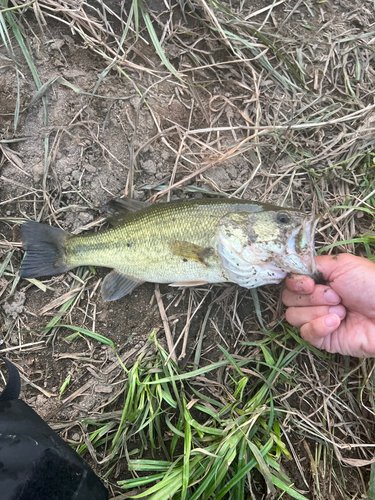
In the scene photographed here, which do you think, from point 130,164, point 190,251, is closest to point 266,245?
point 190,251

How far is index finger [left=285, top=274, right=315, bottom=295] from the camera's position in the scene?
2.58 meters

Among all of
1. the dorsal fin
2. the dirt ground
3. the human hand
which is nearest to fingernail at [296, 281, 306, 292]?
the human hand

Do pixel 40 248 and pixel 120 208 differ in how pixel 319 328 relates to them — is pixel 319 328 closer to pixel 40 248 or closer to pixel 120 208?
pixel 120 208

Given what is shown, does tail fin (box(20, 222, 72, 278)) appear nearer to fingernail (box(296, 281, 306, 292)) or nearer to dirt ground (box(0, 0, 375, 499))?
dirt ground (box(0, 0, 375, 499))

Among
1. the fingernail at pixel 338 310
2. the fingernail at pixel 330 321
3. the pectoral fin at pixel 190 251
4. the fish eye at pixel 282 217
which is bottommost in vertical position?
the fingernail at pixel 338 310

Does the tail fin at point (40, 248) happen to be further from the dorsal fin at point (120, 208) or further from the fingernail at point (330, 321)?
the fingernail at point (330, 321)

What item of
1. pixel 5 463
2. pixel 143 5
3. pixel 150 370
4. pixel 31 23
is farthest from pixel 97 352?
pixel 143 5

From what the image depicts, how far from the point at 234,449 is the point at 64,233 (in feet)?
8.15

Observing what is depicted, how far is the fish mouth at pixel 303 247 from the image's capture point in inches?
94.6

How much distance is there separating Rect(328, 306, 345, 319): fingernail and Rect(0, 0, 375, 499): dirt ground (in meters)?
0.54

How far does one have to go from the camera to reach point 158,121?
3137 mm

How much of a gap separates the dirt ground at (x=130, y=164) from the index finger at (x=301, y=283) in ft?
1.46

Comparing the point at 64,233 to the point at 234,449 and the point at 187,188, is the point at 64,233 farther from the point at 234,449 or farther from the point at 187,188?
the point at 234,449

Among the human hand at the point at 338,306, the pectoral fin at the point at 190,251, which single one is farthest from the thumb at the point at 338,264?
the pectoral fin at the point at 190,251
